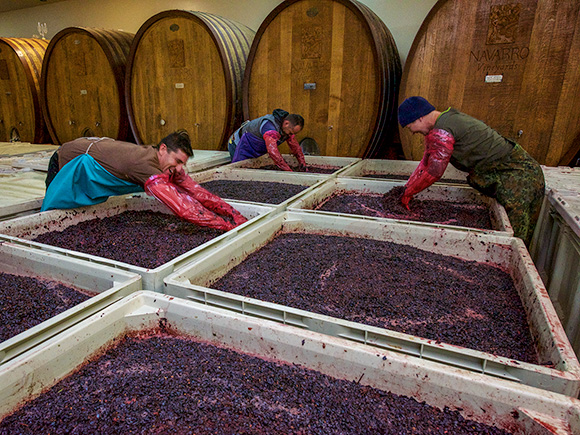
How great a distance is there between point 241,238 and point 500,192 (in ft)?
5.34

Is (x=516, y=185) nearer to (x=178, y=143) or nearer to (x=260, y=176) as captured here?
(x=260, y=176)

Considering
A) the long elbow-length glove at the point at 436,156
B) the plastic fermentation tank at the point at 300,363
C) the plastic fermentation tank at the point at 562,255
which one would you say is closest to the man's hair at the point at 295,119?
the long elbow-length glove at the point at 436,156

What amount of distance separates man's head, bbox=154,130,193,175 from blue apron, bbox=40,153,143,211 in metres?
0.30

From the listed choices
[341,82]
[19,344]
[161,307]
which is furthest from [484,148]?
[19,344]

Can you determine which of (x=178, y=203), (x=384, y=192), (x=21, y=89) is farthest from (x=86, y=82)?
(x=384, y=192)

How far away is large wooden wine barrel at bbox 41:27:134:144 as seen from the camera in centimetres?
419

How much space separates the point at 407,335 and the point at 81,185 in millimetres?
1781

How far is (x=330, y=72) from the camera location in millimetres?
3404

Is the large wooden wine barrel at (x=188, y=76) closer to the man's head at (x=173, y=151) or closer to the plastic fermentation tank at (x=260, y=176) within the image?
the plastic fermentation tank at (x=260, y=176)

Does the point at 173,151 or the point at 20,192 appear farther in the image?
the point at 20,192

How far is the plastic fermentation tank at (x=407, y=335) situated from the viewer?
816mm

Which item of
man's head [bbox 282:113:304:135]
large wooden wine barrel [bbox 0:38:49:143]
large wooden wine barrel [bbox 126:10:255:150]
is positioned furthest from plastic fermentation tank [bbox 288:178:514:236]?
large wooden wine barrel [bbox 0:38:49:143]

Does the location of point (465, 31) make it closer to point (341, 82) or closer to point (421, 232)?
point (341, 82)

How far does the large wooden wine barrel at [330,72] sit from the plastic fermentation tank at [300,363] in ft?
8.91
